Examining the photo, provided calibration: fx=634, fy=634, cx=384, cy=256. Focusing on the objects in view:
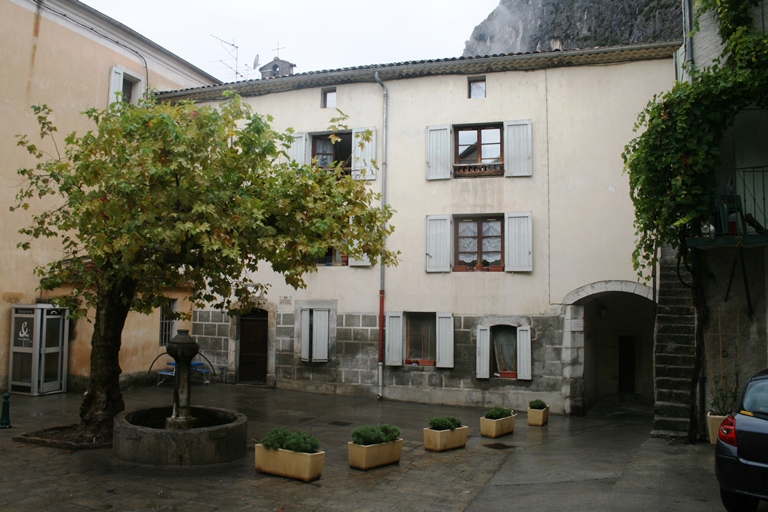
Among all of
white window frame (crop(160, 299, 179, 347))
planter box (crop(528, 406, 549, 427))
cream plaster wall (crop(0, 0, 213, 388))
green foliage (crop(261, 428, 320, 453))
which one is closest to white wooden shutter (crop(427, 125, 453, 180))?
planter box (crop(528, 406, 549, 427))

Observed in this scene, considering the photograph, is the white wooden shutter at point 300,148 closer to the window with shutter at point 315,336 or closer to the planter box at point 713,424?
the window with shutter at point 315,336

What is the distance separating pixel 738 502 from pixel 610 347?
12.5 metres

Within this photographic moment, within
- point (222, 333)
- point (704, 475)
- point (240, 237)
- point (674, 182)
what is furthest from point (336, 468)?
point (222, 333)

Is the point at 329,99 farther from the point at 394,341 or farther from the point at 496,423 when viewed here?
the point at 496,423

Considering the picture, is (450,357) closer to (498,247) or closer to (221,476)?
(498,247)

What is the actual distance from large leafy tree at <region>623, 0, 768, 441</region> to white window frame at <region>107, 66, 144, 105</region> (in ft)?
46.2

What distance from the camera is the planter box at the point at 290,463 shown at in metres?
8.15

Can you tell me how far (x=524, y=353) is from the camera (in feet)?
50.3

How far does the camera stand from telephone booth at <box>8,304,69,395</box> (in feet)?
48.9

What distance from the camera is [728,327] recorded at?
1091cm

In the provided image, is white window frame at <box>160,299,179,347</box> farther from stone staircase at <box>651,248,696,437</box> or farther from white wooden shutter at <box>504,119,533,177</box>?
stone staircase at <box>651,248,696,437</box>

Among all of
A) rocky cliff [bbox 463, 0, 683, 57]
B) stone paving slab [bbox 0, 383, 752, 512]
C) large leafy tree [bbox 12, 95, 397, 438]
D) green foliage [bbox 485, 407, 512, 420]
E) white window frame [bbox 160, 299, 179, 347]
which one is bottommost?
stone paving slab [bbox 0, 383, 752, 512]

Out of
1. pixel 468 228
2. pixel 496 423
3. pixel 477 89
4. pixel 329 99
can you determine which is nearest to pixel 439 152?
pixel 477 89

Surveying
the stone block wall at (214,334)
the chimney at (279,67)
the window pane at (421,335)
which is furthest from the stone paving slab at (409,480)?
the chimney at (279,67)
